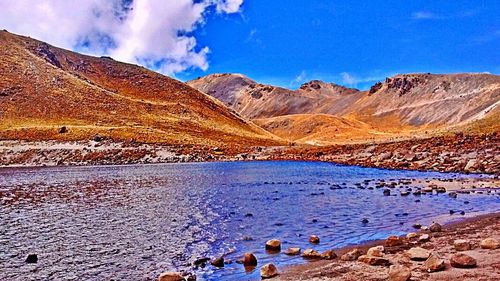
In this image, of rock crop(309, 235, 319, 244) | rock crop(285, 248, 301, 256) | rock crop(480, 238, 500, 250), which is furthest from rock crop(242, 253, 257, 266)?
rock crop(480, 238, 500, 250)

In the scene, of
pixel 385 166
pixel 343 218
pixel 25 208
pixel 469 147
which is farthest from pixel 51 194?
pixel 469 147

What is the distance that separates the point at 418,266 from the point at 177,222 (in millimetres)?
15965

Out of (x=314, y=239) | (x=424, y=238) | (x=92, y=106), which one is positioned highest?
(x=92, y=106)

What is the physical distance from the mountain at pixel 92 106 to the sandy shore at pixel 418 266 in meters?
89.0

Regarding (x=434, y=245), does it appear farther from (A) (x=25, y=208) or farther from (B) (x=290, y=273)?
(A) (x=25, y=208)

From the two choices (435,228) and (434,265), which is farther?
(435,228)

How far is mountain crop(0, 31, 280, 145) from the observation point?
108 meters

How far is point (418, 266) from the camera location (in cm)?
1534

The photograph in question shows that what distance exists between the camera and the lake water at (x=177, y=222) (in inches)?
729

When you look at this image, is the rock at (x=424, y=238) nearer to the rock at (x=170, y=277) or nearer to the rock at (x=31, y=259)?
the rock at (x=170, y=277)

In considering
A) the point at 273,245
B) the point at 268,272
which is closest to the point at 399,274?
the point at 268,272

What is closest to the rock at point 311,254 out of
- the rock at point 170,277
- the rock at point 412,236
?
the rock at point 412,236

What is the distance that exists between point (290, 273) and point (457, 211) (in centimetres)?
1747

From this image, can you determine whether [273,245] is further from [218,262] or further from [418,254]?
[418,254]
